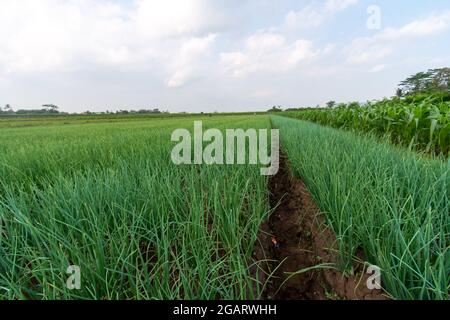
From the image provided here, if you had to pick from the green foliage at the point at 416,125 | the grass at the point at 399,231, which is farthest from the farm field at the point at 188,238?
the green foliage at the point at 416,125

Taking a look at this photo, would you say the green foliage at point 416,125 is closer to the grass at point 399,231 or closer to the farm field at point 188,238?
the grass at point 399,231

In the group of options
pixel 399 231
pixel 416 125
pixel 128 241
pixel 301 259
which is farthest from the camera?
pixel 416 125

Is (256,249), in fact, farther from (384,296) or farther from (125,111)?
(125,111)

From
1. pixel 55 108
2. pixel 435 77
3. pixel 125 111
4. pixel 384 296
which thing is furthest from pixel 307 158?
pixel 55 108

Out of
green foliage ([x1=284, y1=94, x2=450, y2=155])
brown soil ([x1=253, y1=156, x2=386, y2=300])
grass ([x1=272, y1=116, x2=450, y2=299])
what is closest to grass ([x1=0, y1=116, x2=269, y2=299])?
brown soil ([x1=253, y1=156, x2=386, y2=300])

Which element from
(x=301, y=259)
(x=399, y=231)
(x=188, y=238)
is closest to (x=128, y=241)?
(x=188, y=238)

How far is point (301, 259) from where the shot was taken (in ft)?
3.72

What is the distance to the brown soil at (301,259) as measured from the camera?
0.81 meters

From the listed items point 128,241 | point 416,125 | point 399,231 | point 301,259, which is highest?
point 416,125

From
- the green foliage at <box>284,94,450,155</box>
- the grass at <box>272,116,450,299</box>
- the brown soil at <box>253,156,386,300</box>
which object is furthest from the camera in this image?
the green foliage at <box>284,94,450,155</box>

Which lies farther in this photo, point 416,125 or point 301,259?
point 416,125

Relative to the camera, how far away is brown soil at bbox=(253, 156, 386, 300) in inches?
31.9

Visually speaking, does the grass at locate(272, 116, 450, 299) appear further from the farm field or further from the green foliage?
the green foliage

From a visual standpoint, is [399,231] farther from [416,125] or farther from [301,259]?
[416,125]
